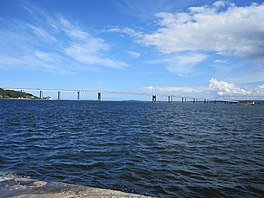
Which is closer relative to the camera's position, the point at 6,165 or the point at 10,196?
the point at 10,196

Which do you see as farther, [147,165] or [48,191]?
[147,165]

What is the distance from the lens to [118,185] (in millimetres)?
11023

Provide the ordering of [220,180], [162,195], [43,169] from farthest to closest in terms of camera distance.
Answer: [43,169] → [220,180] → [162,195]

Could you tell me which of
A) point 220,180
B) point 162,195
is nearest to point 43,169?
point 162,195

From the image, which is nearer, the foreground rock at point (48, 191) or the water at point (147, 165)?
the foreground rock at point (48, 191)

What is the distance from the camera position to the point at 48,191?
771cm

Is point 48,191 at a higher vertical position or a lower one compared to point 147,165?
higher

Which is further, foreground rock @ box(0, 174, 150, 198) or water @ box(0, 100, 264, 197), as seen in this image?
water @ box(0, 100, 264, 197)

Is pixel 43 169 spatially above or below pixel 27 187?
below

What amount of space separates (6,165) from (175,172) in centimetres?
963

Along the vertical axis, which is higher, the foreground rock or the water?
the foreground rock

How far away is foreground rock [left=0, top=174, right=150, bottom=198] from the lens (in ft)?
23.9

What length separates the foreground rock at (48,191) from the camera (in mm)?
7284

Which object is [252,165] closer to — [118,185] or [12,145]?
[118,185]
